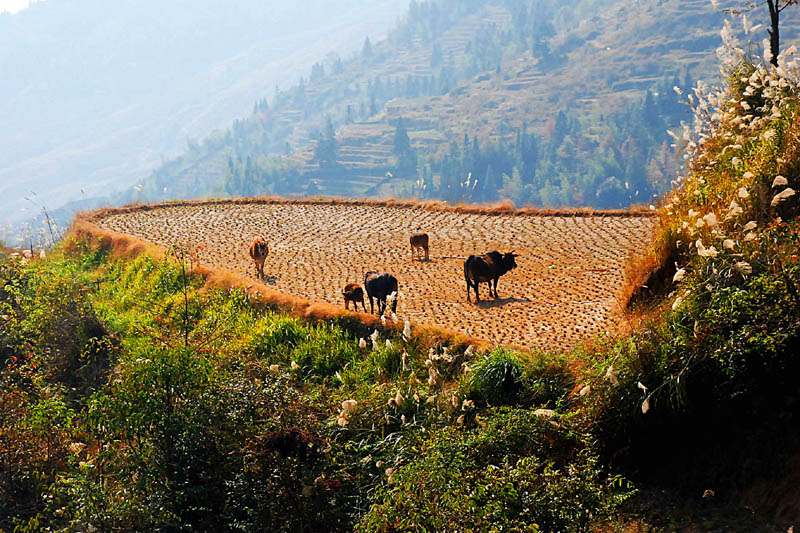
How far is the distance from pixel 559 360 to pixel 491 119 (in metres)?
196

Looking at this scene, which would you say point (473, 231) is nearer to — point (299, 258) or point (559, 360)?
point (299, 258)

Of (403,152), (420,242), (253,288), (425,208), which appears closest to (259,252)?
(253,288)

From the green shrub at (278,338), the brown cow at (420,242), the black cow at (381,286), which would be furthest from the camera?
the brown cow at (420,242)

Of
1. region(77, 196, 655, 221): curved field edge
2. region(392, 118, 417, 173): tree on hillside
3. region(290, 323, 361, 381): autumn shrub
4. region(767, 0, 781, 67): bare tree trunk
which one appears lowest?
region(392, 118, 417, 173): tree on hillside

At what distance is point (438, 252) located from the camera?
2144 cm

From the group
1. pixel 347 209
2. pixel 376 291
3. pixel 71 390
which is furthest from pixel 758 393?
pixel 347 209

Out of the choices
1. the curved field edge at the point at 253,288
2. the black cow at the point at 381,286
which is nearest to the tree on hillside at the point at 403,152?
the curved field edge at the point at 253,288

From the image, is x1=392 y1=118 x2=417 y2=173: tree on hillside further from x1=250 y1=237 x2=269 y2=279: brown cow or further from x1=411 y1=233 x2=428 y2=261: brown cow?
x1=250 y1=237 x2=269 y2=279: brown cow

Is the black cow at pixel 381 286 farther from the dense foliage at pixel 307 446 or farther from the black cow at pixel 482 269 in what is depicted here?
the dense foliage at pixel 307 446

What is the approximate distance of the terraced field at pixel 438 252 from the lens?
13641 mm

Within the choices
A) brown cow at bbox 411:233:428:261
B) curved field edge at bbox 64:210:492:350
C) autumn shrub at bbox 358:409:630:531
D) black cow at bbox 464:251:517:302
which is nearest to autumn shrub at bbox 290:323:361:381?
curved field edge at bbox 64:210:492:350

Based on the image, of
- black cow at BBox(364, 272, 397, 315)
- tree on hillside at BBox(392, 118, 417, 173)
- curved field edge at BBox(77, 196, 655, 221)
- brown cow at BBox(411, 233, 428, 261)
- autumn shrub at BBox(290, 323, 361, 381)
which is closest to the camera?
autumn shrub at BBox(290, 323, 361, 381)

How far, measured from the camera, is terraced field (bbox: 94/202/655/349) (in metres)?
13.6

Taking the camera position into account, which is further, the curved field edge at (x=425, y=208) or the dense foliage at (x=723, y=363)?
the curved field edge at (x=425, y=208)
